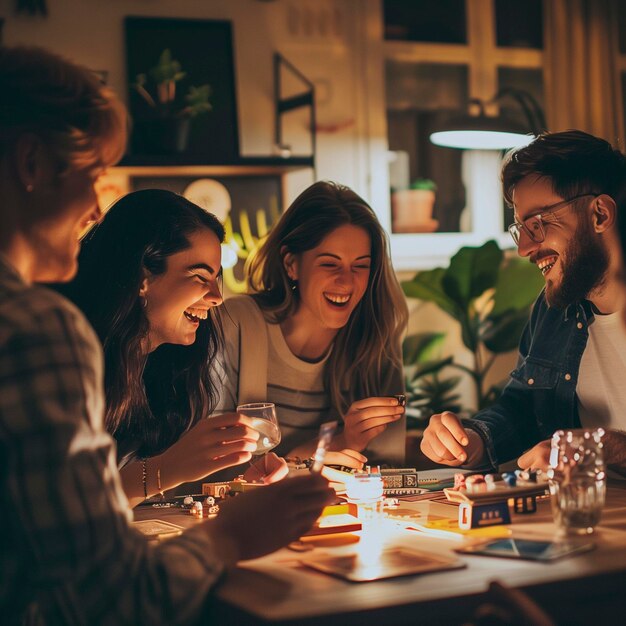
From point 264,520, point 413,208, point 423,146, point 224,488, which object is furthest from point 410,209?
point 264,520

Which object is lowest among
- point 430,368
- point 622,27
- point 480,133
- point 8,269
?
point 430,368

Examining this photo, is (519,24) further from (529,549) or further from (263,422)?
(529,549)

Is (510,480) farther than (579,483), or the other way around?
(510,480)

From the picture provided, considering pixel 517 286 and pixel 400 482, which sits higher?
pixel 517 286

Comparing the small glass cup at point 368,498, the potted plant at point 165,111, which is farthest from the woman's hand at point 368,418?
the potted plant at point 165,111

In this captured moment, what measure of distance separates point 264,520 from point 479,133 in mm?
3327

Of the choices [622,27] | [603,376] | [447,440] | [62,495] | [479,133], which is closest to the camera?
[62,495]

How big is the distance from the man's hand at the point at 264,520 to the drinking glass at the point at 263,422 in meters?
0.56

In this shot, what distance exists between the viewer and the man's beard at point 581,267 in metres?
2.66

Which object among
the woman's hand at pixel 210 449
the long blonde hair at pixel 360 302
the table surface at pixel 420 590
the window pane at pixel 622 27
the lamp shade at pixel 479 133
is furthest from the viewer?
the window pane at pixel 622 27

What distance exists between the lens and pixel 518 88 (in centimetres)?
536

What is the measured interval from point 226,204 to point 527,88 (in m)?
1.98

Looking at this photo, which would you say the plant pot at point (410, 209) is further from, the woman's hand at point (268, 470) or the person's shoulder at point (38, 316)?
the person's shoulder at point (38, 316)

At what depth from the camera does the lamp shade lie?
14.6 ft
